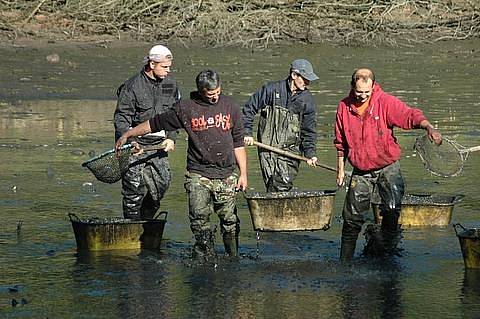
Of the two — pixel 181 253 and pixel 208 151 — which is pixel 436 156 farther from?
pixel 181 253

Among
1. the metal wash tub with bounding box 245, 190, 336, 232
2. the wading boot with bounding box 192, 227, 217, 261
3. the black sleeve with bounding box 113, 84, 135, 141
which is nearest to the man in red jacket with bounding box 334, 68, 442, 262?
the metal wash tub with bounding box 245, 190, 336, 232

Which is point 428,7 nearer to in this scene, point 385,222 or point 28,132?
point 28,132

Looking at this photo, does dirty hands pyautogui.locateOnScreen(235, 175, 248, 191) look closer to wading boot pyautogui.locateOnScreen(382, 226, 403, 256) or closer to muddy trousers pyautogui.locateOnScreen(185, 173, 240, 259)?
muddy trousers pyautogui.locateOnScreen(185, 173, 240, 259)

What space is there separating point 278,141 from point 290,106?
342 millimetres

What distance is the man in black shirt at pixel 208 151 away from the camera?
31.2 feet

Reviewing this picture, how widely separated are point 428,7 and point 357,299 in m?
18.1

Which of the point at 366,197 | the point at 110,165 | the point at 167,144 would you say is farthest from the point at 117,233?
the point at 366,197

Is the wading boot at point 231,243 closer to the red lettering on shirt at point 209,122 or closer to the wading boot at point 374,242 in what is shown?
the red lettering on shirt at point 209,122

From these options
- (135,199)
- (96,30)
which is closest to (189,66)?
(96,30)

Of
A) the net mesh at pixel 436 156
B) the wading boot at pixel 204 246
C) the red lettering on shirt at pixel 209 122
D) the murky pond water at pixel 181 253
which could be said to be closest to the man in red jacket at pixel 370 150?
the murky pond water at pixel 181 253

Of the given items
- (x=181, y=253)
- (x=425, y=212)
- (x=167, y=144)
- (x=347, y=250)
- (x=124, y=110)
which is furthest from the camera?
(x=425, y=212)

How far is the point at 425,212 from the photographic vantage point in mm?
11102

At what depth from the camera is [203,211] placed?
31.6 ft

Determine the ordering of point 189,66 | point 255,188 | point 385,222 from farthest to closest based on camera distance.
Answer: point 189,66 < point 255,188 < point 385,222
